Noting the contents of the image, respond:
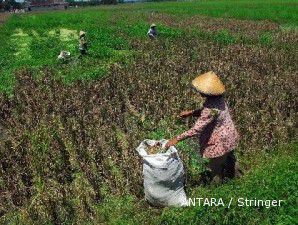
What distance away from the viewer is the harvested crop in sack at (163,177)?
5.22m

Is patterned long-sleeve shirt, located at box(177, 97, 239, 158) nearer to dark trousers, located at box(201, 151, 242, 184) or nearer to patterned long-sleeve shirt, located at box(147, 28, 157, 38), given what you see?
dark trousers, located at box(201, 151, 242, 184)

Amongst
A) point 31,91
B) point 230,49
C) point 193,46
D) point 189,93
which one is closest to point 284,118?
point 189,93

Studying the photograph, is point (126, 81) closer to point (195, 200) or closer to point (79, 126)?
point (79, 126)

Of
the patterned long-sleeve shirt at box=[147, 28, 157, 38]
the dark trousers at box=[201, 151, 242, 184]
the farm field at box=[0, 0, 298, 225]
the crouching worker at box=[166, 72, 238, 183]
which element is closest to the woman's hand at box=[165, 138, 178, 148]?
the crouching worker at box=[166, 72, 238, 183]

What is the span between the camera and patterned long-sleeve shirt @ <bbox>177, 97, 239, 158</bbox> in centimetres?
543

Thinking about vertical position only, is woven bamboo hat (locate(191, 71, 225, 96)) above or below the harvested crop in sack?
above

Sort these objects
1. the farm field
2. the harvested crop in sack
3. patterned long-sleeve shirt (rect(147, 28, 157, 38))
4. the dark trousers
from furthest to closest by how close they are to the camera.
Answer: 1. patterned long-sleeve shirt (rect(147, 28, 157, 38))
2. the dark trousers
3. the farm field
4. the harvested crop in sack

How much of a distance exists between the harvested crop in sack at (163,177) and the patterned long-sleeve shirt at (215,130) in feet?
1.28

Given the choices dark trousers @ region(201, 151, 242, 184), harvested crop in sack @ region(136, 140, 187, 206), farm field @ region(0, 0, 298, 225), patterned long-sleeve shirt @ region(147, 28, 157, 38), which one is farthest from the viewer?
patterned long-sleeve shirt @ region(147, 28, 157, 38)

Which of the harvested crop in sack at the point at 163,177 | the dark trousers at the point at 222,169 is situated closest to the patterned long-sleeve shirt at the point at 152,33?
the dark trousers at the point at 222,169

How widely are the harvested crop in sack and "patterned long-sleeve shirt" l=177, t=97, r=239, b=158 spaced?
390mm

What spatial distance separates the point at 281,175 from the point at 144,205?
5.64 ft

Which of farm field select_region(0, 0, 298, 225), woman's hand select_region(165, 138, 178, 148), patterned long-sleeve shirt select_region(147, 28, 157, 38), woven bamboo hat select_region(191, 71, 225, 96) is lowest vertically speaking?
farm field select_region(0, 0, 298, 225)

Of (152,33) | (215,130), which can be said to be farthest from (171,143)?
(152,33)
